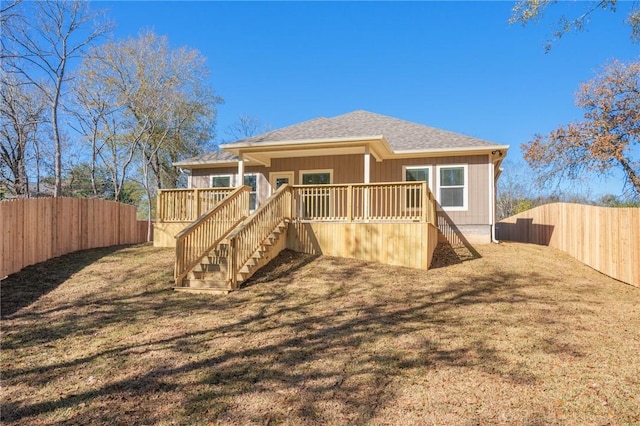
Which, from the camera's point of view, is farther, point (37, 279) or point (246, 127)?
point (246, 127)

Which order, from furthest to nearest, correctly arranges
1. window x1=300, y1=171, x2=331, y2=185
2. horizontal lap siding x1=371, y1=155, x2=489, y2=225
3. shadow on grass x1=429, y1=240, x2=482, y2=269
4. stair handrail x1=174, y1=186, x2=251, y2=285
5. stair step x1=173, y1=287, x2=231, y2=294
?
window x1=300, y1=171, x2=331, y2=185 < horizontal lap siding x1=371, y1=155, x2=489, y2=225 < shadow on grass x1=429, y1=240, x2=482, y2=269 < stair handrail x1=174, y1=186, x2=251, y2=285 < stair step x1=173, y1=287, x2=231, y2=294

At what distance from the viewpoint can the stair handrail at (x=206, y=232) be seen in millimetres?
7777

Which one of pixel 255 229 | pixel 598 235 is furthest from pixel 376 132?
pixel 598 235

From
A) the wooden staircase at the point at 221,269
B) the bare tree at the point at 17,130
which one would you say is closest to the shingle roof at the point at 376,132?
the wooden staircase at the point at 221,269

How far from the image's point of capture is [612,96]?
17.5m

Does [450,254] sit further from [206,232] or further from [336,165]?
[206,232]

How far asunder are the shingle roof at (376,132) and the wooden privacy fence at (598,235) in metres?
3.39

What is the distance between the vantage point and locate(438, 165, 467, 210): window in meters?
13.0

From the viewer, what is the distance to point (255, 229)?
343 inches

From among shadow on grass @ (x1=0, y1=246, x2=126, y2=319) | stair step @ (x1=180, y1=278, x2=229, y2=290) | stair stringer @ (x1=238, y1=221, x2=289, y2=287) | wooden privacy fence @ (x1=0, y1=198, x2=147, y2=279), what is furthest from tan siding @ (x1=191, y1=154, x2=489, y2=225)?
stair step @ (x1=180, y1=278, x2=229, y2=290)

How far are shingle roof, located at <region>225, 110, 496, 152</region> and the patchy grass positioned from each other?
5.23 m

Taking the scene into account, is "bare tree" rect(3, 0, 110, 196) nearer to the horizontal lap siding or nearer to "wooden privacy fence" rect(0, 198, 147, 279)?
"wooden privacy fence" rect(0, 198, 147, 279)

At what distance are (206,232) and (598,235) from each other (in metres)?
9.36

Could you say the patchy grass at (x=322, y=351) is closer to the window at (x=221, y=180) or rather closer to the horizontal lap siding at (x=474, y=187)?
the horizontal lap siding at (x=474, y=187)
